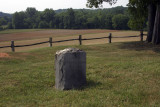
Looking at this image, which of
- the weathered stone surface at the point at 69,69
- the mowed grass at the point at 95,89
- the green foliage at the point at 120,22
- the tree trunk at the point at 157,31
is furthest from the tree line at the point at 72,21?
the weathered stone surface at the point at 69,69

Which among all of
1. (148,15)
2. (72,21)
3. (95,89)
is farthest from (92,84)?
(72,21)

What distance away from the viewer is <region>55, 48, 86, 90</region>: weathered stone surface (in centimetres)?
676

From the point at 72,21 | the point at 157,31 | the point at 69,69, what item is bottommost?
the point at 69,69

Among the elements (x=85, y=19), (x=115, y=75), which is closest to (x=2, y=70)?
(x=115, y=75)

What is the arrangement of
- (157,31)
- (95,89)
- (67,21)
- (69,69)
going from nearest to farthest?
(95,89) → (69,69) → (157,31) → (67,21)

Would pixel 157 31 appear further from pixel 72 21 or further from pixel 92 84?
pixel 72 21

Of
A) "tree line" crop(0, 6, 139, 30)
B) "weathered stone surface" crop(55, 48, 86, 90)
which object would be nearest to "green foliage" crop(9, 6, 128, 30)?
"tree line" crop(0, 6, 139, 30)

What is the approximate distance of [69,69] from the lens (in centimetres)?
681

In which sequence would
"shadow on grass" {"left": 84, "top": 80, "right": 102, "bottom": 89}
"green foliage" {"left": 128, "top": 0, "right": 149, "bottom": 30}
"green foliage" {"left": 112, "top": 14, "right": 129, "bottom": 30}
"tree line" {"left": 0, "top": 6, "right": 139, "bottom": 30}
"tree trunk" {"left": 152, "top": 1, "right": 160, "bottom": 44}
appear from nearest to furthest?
"shadow on grass" {"left": 84, "top": 80, "right": 102, "bottom": 89}, "tree trunk" {"left": 152, "top": 1, "right": 160, "bottom": 44}, "green foliage" {"left": 128, "top": 0, "right": 149, "bottom": 30}, "green foliage" {"left": 112, "top": 14, "right": 129, "bottom": 30}, "tree line" {"left": 0, "top": 6, "right": 139, "bottom": 30}

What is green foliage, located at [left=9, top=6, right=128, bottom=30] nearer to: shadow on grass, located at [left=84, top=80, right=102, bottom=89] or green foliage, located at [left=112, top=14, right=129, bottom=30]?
green foliage, located at [left=112, top=14, right=129, bottom=30]

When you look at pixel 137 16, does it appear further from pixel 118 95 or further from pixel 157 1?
pixel 118 95

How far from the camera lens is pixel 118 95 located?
577 centimetres

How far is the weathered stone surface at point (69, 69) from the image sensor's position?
6.76 metres

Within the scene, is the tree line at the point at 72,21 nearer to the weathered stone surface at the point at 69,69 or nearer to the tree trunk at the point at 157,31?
the tree trunk at the point at 157,31
